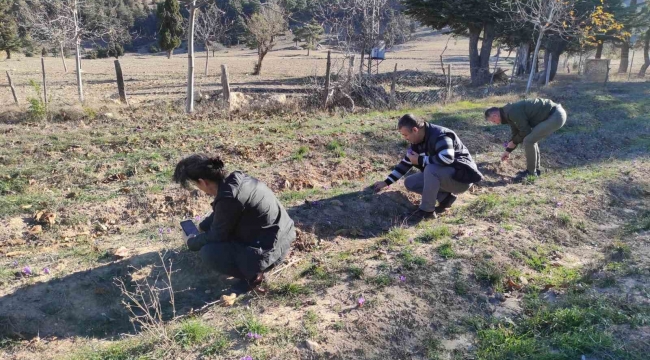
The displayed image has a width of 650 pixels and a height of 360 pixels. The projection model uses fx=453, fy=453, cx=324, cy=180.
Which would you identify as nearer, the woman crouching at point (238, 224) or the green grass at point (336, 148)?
the woman crouching at point (238, 224)

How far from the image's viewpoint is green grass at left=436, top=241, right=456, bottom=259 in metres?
4.46

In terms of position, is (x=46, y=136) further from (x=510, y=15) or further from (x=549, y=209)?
(x=510, y=15)

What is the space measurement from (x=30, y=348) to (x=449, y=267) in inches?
142

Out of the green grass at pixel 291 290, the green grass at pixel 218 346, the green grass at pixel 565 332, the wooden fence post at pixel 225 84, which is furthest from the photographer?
the wooden fence post at pixel 225 84

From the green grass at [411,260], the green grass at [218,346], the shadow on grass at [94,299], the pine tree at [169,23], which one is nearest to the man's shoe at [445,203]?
the green grass at [411,260]

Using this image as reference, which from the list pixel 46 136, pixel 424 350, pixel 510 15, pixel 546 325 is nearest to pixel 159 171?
pixel 46 136

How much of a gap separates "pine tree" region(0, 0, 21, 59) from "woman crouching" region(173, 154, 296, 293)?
155 feet

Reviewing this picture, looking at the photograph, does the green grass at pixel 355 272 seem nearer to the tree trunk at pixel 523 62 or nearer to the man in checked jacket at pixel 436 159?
the man in checked jacket at pixel 436 159

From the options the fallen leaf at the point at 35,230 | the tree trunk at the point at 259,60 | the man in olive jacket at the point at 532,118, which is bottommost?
the fallen leaf at the point at 35,230

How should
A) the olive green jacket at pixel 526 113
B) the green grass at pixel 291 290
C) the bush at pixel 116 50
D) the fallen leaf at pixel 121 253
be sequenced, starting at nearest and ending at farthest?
the green grass at pixel 291 290, the fallen leaf at pixel 121 253, the olive green jacket at pixel 526 113, the bush at pixel 116 50

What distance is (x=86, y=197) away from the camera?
605cm

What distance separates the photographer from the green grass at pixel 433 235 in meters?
4.90

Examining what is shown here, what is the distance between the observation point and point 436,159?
5133 mm

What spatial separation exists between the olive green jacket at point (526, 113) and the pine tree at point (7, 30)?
1844 inches
